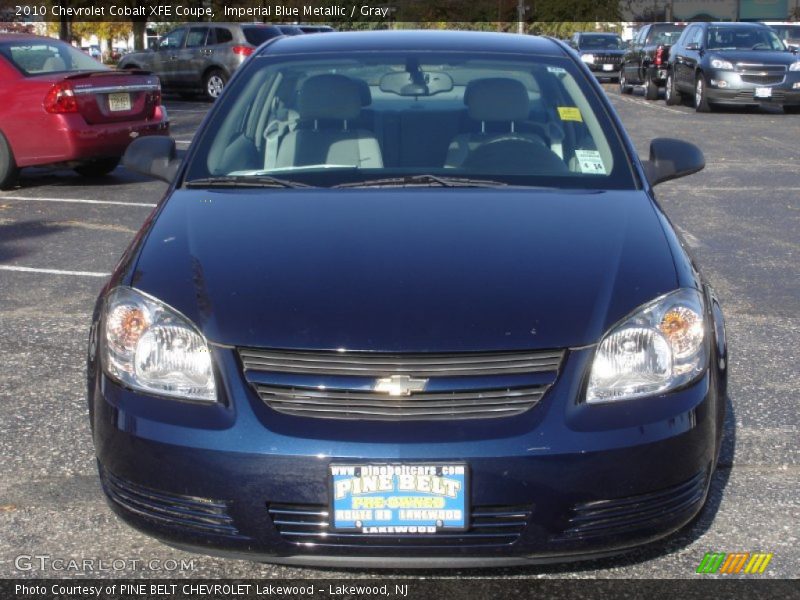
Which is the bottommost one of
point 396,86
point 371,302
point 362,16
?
point 362,16

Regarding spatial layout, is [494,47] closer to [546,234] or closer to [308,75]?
[308,75]

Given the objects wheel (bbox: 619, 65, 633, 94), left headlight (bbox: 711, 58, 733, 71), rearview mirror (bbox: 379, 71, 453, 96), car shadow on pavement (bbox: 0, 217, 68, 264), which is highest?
rearview mirror (bbox: 379, 71, 453, 96)

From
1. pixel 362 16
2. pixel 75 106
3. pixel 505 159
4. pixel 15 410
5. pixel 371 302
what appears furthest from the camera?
pixel 362 16

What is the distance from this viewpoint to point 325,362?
2998mm

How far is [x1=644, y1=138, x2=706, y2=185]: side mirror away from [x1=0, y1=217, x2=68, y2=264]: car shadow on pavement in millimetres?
4899

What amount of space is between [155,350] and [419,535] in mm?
861

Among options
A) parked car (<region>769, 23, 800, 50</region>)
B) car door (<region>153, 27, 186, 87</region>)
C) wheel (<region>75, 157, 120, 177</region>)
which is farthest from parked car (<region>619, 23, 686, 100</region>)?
wheel (<region>75, 157, 120, 177</region>)

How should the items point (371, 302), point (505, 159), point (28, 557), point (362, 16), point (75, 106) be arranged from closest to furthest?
1. point (371, 302)
2. point (28, 557)
3. point (505, 159)
4. point (75, 106)
5. point (362, 16)

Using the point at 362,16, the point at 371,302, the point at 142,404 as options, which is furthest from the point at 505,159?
the point at 362,16

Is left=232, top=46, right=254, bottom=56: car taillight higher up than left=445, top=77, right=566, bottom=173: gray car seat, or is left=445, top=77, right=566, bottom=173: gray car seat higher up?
left=445, top=77, right=566, bottom=173: gray car seat

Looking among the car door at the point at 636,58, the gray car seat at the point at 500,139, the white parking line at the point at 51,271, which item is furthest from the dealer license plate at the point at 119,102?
the car door at the point at 636,58

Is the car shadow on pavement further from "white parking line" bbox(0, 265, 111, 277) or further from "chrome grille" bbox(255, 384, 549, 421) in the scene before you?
"chrome grille" bbox(255, 384, 549, 421)

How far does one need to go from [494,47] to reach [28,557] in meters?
2.74

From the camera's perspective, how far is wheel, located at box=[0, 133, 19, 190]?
1113 centimetres
